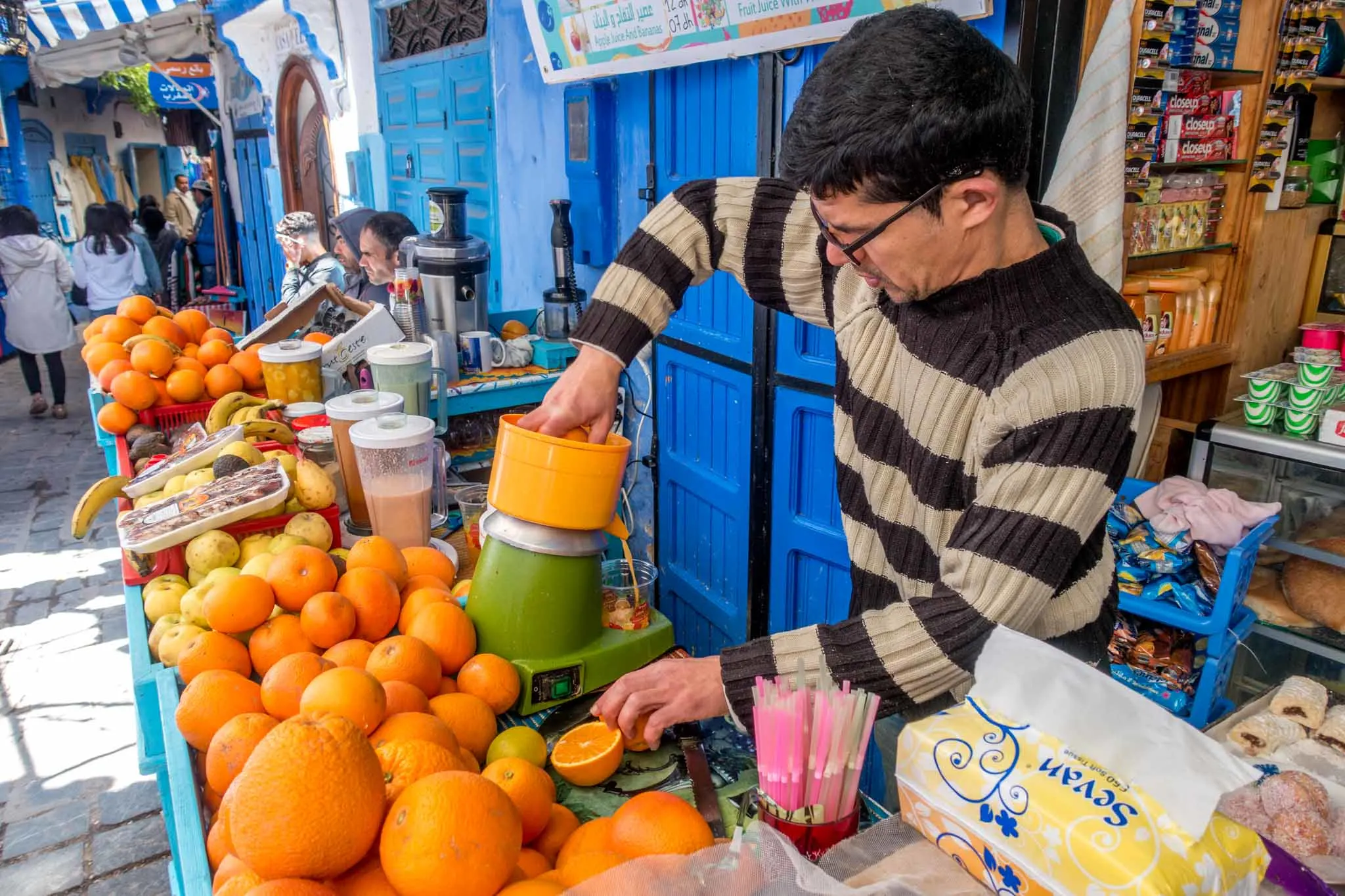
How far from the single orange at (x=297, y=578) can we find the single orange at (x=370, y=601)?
46mm

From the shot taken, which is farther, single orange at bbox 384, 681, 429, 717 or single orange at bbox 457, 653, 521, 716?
single orange at bbox 457, 653, 521, 716

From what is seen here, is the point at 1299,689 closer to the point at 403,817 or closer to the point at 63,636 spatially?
the point at 403,817

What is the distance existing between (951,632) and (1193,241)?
106 inches

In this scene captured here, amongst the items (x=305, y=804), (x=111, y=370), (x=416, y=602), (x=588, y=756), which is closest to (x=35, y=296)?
(x=111, y=370)

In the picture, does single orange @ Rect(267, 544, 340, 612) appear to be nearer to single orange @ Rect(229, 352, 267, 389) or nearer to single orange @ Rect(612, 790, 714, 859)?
single orange @ Rect(612, 790, 714, 859)

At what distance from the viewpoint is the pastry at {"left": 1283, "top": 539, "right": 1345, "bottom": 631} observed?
2916 millimetres

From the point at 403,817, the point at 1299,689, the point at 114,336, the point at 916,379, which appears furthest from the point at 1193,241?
the point at 114,336

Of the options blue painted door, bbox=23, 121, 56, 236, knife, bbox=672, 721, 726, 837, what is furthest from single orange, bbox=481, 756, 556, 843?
blue painted door, bbox=23, 121, 56, 236

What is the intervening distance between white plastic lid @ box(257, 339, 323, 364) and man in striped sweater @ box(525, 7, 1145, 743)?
5.89ft

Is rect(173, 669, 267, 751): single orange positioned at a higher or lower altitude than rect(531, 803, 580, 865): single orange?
higher

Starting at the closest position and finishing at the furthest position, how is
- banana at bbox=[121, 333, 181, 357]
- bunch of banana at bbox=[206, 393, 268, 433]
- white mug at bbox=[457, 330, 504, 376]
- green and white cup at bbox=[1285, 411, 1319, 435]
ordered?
1. bunch of banana at bbox=[206, 393, 268, 433]
2. green and white cup at bbox=[1285, 411, 1319, 435]
3. banana at bbox=[121, 333, 181, 357]
4. white mug at bbox=[457, 330, 504, 376]

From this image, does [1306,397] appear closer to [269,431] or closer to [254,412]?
[269,431]

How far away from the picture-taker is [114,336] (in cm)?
351

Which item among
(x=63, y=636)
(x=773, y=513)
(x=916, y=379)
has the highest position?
(x=916, y=379)
